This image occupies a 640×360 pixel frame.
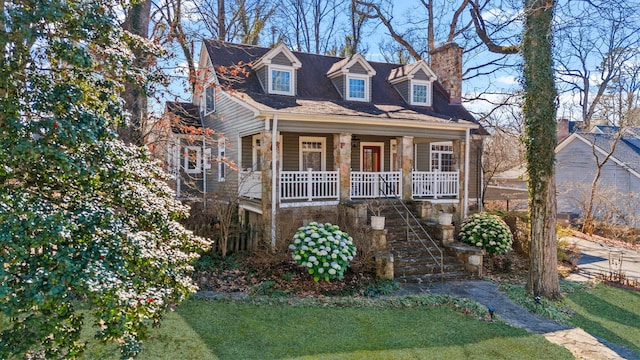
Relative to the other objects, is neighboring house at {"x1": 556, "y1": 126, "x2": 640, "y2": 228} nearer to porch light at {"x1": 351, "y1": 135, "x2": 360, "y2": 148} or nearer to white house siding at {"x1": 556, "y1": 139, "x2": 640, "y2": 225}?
white house siding at {"x1": 556, "y1": 139, "x2": 640, "y2": 225}

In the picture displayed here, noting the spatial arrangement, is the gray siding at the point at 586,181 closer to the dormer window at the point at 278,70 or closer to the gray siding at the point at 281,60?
the dormer window at the point at 278,70

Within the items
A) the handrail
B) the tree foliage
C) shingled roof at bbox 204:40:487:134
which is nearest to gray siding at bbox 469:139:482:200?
shingled roof at bbox 204:40:487:134

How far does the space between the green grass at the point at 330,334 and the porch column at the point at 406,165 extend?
5.50 meters

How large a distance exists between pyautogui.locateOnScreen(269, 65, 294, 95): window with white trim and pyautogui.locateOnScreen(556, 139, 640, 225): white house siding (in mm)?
15376

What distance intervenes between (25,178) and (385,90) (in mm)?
14388

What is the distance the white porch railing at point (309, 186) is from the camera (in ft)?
36.7

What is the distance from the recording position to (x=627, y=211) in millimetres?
18531

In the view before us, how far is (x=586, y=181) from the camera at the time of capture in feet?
75.7

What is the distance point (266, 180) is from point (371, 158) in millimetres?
6460

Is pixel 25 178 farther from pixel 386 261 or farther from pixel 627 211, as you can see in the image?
pixel 627 211

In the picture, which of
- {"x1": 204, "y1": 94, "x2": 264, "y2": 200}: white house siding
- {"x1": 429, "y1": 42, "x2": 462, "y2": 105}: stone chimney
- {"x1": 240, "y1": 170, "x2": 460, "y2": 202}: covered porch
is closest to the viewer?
{"x1": 240, "y1": 170, "x2": 460, "y2": 202}: covered porch

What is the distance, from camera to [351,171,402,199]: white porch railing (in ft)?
40.4

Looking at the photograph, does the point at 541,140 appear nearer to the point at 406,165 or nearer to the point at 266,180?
the point at 406,165

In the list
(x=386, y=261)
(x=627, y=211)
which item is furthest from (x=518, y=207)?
(x=386, y=261)
